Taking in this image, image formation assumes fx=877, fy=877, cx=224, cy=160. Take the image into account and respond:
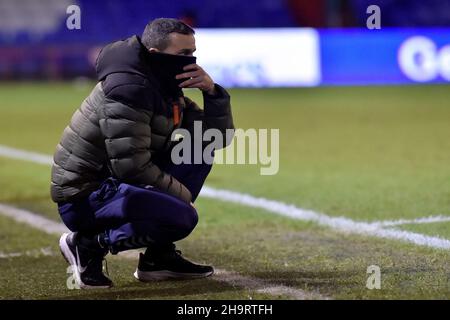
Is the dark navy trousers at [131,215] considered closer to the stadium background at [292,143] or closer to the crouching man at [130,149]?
the crouching man at [130,149]

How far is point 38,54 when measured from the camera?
89.6 feet

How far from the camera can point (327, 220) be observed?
6.63m

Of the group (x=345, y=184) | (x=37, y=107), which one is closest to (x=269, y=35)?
(x=37, y=107)

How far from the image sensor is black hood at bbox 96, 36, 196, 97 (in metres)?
4.49

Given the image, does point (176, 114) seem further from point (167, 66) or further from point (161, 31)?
point (161, 31)

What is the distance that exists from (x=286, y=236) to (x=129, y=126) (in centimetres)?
212

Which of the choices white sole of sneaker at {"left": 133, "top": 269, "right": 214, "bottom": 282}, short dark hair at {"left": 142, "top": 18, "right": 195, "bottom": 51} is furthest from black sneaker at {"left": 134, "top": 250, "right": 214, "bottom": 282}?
short dark hair at {"left": 142, "top": 18, "right": 195, "bottom": 51}

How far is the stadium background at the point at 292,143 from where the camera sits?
199 inches

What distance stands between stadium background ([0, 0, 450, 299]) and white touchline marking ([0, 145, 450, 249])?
18 mm

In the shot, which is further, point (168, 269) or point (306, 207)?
point (306, 207)

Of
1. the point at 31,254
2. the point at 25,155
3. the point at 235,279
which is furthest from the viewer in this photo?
the point at 25,155

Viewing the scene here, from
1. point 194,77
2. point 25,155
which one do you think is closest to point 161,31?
point 194,77

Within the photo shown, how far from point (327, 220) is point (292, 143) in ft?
17.3
